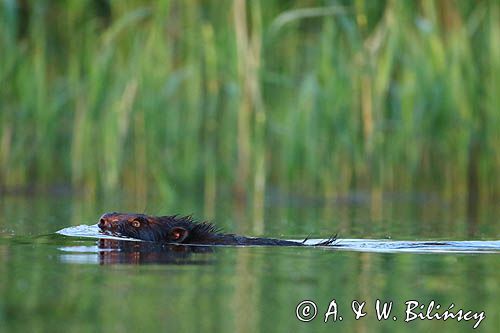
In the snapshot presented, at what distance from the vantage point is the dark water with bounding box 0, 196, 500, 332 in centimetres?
553

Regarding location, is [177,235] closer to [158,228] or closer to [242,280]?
[158,228]

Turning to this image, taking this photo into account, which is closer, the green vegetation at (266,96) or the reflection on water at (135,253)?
the reflection on water at (135,253)

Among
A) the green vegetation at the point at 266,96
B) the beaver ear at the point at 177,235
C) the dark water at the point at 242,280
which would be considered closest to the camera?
the dark water at the point at 242,280

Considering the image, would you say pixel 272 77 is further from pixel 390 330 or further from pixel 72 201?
pixel 390 330

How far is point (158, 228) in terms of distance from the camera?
31.0 feet

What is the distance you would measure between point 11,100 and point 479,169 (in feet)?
18.7

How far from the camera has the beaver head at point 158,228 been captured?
9375 mm

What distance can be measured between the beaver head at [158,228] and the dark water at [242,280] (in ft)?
0.94

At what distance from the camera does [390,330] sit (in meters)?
5.40

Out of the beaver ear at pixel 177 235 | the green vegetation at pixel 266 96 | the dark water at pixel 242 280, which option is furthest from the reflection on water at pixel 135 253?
the green vegetation at pixel 266 96

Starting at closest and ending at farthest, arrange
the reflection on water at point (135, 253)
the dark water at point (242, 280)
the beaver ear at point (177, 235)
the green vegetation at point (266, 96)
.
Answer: the dark water at point (242, 280), the reflection on water at point (135, 253), the beaver ear at point (177, 235), the green vegetation at point (266, 96)

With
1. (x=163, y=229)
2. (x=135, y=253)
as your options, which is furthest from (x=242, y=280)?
(x=163, y=229)

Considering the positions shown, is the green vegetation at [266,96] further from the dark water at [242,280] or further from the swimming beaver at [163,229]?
the swimming beaver at [163,229]

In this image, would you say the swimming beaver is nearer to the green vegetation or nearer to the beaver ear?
the beaver ear
